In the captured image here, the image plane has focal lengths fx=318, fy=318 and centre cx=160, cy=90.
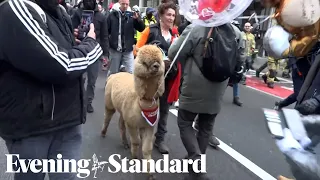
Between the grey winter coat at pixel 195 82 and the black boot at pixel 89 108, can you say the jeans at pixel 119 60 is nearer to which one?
the black boot at pixel 89 108

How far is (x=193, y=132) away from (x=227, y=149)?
46.5 inches

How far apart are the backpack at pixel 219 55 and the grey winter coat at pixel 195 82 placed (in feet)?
0.22

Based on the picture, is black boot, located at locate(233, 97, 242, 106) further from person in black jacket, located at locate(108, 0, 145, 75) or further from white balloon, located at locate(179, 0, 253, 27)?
white balloon, located at locate(179, 0, 253, 27)

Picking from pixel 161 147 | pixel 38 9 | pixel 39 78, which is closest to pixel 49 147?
pixel 39 78

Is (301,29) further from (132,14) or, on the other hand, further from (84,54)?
(132,14)

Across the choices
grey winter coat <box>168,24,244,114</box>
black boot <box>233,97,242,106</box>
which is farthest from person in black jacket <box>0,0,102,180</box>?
black boot <box>233,97,242,106</box>

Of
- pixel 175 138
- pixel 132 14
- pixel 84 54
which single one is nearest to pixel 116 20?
pixel 132 14

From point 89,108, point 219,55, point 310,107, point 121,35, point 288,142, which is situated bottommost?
point 89,108

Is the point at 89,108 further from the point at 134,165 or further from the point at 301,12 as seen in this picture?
the point at 301,12

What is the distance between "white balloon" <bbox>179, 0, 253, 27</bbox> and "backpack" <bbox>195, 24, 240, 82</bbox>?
36 cm

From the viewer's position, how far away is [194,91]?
121 inches

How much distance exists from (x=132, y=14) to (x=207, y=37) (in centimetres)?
323

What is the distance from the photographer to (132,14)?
19.2 ft

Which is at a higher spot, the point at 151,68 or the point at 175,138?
the point at 151,68
